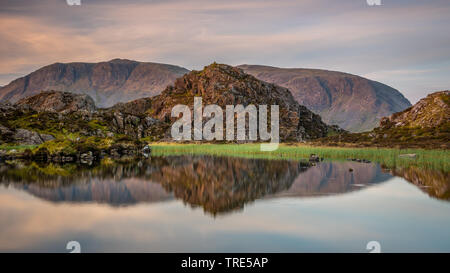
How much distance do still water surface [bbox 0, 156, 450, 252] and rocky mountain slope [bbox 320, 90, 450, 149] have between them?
6371 centimetres

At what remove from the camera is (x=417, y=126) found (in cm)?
10762

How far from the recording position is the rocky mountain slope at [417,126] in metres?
94.9

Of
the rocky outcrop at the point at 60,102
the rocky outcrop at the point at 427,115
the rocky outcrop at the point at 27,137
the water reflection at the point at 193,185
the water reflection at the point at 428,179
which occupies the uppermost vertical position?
the rocky outcrop at the point at 60,102

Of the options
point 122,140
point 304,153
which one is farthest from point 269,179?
point 122,140

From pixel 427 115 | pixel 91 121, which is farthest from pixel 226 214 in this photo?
pixel 91 121

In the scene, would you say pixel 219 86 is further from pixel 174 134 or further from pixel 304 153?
pixel 304 153

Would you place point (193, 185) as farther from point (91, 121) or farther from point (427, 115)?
point (91, 121)

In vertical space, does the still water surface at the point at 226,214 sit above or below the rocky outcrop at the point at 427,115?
below

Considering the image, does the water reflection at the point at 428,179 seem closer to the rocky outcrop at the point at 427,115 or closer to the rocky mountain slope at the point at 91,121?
the rocky mountain slope at the point at 91,121

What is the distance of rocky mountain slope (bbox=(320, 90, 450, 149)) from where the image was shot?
9491cm

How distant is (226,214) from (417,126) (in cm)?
10379

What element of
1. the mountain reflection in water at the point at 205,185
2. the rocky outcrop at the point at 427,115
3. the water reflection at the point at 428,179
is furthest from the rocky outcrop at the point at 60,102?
the water reflection at the point at 428,179

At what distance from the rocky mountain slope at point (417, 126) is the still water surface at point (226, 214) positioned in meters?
63.7

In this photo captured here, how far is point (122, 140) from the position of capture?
87750 millimetres
